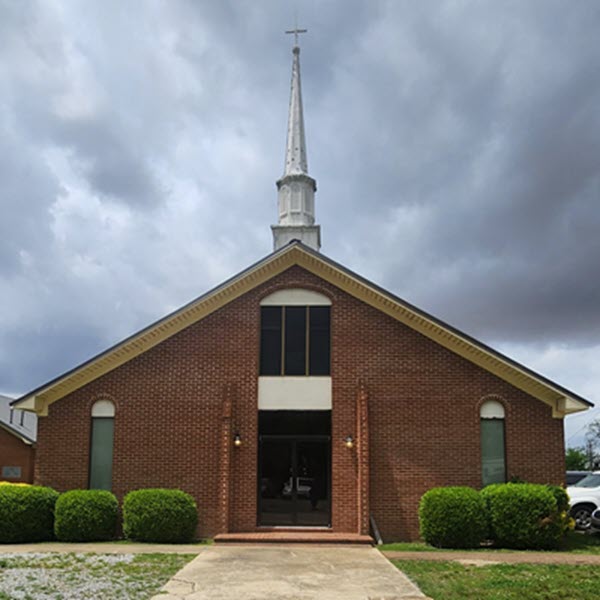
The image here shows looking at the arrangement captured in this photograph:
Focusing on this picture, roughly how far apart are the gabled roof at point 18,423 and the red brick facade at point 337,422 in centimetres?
1522

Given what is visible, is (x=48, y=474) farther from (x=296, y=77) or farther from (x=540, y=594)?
(x=296, y=77)

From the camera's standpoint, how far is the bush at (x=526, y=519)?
16.0 meters

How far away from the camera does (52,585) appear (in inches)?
432

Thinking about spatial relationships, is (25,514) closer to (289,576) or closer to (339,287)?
(289,576)

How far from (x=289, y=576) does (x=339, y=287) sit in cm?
835

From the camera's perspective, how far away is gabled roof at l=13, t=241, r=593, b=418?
58.2 ft

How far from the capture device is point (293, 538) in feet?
53.8

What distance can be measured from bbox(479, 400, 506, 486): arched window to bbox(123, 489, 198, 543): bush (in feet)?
23.7

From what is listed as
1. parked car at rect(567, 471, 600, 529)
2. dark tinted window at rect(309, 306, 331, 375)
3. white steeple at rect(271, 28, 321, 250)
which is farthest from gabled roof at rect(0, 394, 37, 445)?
parked car at rect(567, 471, 600, 529)

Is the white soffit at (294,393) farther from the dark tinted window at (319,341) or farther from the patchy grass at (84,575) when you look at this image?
the patchy grass at (84,575)

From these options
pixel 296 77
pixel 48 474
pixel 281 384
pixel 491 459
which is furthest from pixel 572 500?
pixel 296 77

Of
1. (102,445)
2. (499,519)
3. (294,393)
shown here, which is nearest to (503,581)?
(499,519)

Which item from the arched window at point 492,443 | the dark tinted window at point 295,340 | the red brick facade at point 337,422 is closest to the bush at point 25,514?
the red brick facade at point 337,422

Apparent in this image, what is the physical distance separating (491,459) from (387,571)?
238 inches
